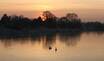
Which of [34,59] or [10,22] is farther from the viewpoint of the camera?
[10,22]

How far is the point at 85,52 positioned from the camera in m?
28.4

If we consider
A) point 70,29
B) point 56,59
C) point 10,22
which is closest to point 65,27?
point 70,29

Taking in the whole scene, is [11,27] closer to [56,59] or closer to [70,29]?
[70,29]

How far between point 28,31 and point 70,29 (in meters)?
11.8

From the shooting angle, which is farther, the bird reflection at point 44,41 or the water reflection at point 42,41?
the water reflection at point 42,41

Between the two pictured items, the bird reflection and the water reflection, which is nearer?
the bird reflection

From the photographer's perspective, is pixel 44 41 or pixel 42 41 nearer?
pixel 44 41

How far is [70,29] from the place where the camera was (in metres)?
68.3

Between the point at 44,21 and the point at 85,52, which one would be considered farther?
the point at 44,21

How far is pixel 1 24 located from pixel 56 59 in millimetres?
35695

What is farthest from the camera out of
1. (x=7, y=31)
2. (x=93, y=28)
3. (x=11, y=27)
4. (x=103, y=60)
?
A: (x=93, y=28)

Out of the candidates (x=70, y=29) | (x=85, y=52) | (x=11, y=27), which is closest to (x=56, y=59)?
(x=85, y=52)

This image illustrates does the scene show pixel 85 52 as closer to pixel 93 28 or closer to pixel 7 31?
pixel 7 31

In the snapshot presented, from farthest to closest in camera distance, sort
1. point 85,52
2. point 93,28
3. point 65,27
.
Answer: point 93,28, point 65,27, point 85,52
